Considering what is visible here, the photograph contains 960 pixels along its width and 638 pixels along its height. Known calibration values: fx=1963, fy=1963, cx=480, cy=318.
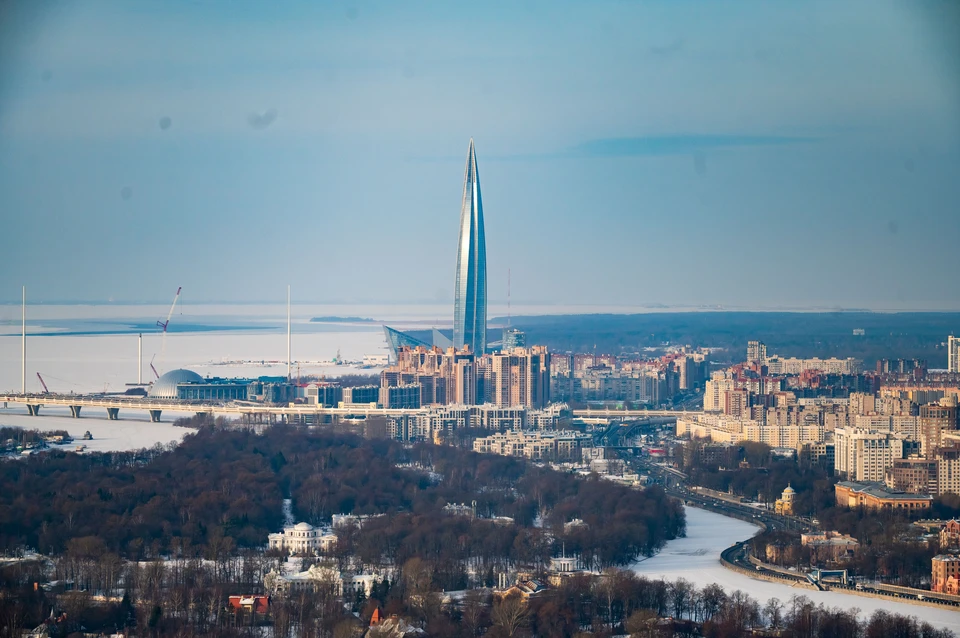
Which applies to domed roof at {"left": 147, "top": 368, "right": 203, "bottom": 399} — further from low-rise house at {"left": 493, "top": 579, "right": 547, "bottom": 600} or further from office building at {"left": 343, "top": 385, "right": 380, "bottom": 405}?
low-rise house at {"left": 493, "top": 579, "right": 547, "bottom": 600}

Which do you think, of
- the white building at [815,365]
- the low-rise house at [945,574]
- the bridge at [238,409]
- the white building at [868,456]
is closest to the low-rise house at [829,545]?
the low-rise house at [945,574]

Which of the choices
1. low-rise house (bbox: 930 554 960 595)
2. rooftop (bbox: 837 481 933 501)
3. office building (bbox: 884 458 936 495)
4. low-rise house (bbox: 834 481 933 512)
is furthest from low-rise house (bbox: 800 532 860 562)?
office building (bbox: 884 458 936 495)

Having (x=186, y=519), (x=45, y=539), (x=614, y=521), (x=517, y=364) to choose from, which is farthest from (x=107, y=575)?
(x=517, y=364)

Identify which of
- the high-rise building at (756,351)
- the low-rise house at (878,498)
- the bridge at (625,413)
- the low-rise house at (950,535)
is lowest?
the low-rise house at (950,535)

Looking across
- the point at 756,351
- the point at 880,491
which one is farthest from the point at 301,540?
the point at 756,351

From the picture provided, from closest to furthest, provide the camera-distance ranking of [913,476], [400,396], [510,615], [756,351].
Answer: [510,615] < [913,476] < [400,396] < [756,351]

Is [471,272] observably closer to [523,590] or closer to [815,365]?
[815,365]

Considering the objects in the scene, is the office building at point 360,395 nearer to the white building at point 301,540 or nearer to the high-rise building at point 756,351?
the high-rise building at point 756,351
